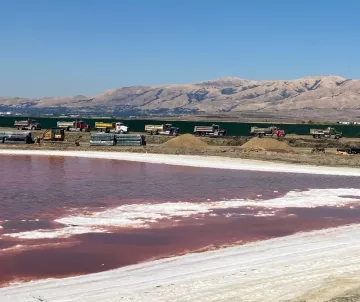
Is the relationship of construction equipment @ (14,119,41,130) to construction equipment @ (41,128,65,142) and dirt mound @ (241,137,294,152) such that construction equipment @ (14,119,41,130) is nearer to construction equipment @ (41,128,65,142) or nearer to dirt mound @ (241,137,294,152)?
construction equipment @ (41,128,65,142)

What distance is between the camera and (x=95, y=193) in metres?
34.6

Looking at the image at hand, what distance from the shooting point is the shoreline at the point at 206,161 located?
4941 centimetres

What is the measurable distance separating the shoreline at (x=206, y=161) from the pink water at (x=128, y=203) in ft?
9.14

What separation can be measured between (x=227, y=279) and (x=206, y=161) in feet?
128

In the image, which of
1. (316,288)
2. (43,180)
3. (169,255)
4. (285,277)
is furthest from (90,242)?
(43,180)

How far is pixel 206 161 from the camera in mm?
55094

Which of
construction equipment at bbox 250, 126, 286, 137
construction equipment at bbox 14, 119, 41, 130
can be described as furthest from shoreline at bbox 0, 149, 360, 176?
construction equipment at bbox 250, 126, 286, 137

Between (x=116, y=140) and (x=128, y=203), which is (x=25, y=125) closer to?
(x=116, y=140)

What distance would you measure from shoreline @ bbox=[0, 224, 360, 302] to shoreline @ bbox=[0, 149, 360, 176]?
94.6ft

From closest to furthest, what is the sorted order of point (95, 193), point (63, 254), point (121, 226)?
point (63, 254) → point (121, 226) → point (95, 193)

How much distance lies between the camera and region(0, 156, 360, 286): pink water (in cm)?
1973

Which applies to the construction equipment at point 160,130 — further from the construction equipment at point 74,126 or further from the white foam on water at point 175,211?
the white foam on water at point 175,211

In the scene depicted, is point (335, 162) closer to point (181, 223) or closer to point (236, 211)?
point (236, 211)

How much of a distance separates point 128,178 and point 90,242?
2067 cm
